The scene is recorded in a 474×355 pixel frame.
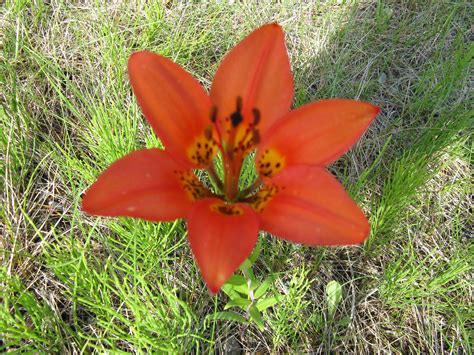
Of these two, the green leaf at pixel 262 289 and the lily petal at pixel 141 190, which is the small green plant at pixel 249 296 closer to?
Result: the green leaf at pixel 262 289

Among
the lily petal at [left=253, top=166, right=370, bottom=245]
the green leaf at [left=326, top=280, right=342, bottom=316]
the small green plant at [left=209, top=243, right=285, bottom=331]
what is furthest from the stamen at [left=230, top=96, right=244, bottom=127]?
the green leaf at [left=326, top=280, right=342, bottom=316]

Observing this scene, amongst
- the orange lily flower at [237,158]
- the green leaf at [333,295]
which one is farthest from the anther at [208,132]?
the green leaf at [333,295]

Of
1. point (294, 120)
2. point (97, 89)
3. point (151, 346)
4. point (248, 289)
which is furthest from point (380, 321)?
point (97, 89)

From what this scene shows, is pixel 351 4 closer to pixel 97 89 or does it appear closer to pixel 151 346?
pixel 97 89

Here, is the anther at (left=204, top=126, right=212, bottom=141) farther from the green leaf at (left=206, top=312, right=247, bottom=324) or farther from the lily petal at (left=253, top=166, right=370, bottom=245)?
the green leaf at (left=206, top=312, right=247, bottom=324)

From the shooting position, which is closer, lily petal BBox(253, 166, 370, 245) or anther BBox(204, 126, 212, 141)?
lily petal BBox(253, 166, 370, 245)

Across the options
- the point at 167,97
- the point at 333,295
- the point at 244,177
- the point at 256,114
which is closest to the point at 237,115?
the point at 256,114
